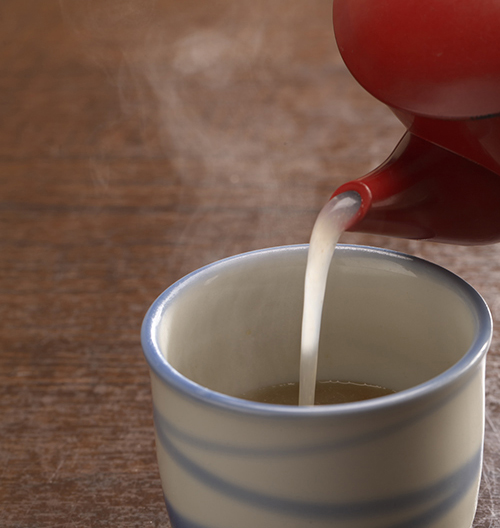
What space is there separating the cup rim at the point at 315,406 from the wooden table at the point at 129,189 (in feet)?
0.58

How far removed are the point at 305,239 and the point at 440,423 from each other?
1.86 ft

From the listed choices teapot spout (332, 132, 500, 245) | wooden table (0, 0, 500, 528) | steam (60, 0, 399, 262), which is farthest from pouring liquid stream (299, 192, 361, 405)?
steam (60, 0, 399, 262)

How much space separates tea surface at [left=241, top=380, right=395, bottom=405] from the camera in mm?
603

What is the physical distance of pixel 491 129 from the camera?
0.44 meters

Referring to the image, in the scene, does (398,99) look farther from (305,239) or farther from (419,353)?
(305,239)

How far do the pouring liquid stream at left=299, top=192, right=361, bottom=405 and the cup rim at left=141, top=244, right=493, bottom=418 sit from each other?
49 millimetres

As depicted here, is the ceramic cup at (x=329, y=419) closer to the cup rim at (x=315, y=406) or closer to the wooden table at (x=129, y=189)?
the cup rim at (x=315, y=406)

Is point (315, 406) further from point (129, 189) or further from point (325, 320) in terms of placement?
point (129, 189)

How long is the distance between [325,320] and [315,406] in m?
0.22

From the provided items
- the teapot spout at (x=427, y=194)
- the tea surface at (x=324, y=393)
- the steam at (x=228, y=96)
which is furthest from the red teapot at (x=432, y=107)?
the steam at (x=228, y=96)

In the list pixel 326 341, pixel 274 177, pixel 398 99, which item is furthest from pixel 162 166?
pixel 398 99

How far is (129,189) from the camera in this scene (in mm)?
1104

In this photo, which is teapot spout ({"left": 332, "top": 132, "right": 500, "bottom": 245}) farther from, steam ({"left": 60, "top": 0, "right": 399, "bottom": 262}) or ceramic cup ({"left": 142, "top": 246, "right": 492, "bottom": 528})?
steam ({"left": 60, "top": 0, "right": 399, "bottom": 262})

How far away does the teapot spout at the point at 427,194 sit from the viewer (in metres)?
0.49
